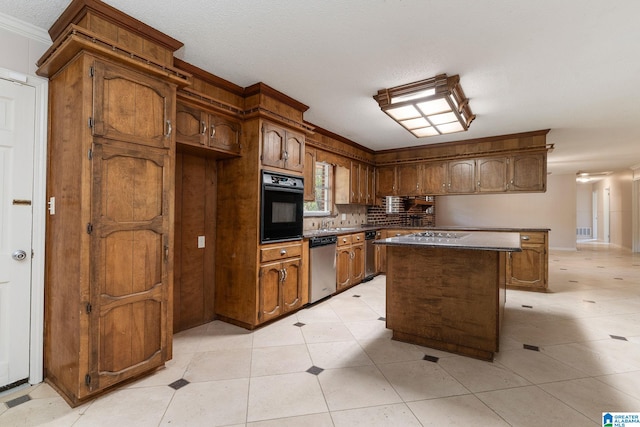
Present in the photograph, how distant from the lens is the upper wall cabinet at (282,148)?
126 inches

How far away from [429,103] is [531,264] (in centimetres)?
343

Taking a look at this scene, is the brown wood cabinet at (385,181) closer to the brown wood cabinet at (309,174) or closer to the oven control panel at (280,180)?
the brown wood cabinet at (309,174)

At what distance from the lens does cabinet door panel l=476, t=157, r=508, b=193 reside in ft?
17.0

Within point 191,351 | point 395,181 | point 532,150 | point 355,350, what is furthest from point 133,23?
point 532,150

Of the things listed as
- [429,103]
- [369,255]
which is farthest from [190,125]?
[369,255]

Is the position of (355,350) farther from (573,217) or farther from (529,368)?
(573,217)

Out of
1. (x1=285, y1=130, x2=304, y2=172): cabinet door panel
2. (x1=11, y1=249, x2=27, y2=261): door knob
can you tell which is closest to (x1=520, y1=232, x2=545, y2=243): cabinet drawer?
(x1=285, y1=130, x2=304, y2=172): cabinet door panel

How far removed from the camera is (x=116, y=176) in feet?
6.60

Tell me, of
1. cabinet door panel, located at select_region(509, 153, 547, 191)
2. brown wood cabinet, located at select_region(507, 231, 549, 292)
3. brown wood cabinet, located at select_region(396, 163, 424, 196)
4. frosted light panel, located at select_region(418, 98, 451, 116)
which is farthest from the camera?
brown wood cabinet, located at select_region(396, 163, 424, 196)

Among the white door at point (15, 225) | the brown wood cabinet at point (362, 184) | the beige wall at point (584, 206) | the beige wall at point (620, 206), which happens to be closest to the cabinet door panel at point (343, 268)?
the brown wood cabinet at point (362, 184)

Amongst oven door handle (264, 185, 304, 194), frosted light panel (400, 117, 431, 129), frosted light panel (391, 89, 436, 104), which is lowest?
oven door handle (264, 185, 304, 194)

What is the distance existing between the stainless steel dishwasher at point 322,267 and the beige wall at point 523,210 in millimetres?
5110

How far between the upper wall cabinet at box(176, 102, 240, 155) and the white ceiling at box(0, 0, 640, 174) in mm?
422

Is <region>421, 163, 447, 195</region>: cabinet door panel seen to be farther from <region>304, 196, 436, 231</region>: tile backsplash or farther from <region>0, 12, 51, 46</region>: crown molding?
<region>0, 12, 51, 46</region>: crown molding
